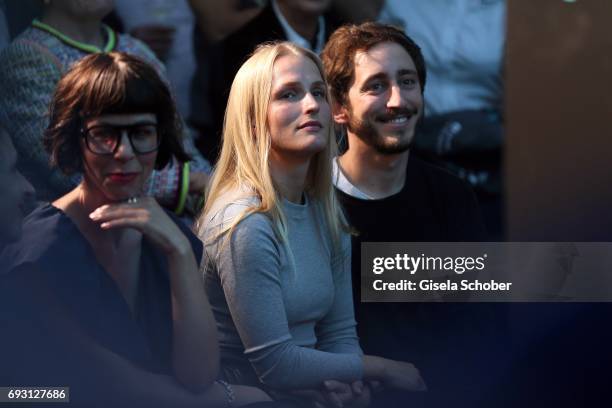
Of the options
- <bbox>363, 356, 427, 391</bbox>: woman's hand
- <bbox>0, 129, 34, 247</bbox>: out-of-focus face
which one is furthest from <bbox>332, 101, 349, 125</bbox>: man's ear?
<bbox>0, 129, 34, 247</bbox>: out-of-focus face

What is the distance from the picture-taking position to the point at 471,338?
3.51m

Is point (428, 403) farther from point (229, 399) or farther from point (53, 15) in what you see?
point (53, 15)

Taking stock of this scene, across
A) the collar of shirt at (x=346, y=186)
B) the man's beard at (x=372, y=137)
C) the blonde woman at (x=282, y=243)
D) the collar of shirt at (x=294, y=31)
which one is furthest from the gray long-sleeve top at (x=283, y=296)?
the collar of shirt at (x=294, y=31)

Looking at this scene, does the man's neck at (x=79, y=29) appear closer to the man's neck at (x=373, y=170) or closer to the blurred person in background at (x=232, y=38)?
the blurred person in background at (x=232, y=38)

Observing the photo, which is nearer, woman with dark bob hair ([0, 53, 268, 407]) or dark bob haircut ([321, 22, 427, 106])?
woman with dark bob hair ([0, 53, 268, 407])

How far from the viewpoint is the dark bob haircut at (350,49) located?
347 centimetres

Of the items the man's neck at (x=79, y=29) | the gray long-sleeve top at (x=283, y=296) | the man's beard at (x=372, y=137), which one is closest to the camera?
the gray long-sleeve top at (x=283, y=296)

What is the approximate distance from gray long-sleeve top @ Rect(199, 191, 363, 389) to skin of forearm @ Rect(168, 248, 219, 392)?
0.04 meters

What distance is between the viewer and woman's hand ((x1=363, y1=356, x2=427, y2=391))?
3465mm

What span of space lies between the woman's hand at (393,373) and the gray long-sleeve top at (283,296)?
33 mm

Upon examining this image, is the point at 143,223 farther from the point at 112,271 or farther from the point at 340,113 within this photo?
the point at 340,113

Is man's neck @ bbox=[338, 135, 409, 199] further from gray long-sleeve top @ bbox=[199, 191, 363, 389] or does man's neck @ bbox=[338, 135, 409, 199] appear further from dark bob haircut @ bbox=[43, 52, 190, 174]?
dark bob haircut @ bbox=[43, 52, 190, 174]

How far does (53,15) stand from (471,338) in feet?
4.79

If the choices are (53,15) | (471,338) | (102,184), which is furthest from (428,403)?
(53,15)
